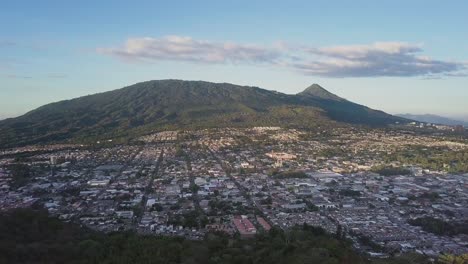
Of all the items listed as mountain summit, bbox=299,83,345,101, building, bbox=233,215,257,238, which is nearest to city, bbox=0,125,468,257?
building, bbox=233,215,257,238

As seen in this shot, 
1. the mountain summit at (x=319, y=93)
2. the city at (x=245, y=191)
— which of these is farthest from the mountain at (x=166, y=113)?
the city at (x=245, y=191)

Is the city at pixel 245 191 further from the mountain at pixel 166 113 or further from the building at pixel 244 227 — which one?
the mountain at pixel 166 113

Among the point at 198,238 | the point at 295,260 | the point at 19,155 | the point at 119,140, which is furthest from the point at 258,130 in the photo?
the point at 295,260

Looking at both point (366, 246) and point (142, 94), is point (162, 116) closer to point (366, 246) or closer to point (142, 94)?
point (142, 94)

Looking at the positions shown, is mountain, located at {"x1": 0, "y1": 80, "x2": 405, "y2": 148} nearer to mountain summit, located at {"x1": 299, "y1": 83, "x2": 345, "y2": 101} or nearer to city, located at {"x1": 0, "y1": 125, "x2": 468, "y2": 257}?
mountain summit, located at {"x1": 299, "y1": 83, "x2": 345, "y2": 101}

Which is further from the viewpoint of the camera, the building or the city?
the city

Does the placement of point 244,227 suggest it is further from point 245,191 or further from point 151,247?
point 245,191
